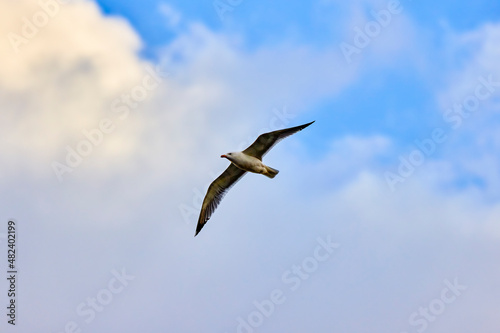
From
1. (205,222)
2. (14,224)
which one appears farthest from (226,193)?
(14,224)

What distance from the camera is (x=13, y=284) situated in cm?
2802

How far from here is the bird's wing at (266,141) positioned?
2519 cm

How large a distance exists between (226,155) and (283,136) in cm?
237

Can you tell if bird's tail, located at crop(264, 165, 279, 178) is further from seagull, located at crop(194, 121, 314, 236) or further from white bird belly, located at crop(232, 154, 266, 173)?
white bird belly, located at crop(232, 154, 266, 173)

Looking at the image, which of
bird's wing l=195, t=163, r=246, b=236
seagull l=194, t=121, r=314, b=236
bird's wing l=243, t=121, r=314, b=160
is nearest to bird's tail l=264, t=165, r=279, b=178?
seagull l=194, t=121, r=314, b=236

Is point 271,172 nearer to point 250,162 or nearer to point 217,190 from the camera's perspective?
point 250,162

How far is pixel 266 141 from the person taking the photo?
84.1ft

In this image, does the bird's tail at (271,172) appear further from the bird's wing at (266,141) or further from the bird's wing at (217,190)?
the bird's wing at (217,190)

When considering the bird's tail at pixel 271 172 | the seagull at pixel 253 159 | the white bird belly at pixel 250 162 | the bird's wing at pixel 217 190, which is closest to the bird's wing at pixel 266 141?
the seagull at pixel 253 159

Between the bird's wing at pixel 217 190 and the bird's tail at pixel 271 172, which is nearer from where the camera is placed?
the bird's tail at pixel 271 172

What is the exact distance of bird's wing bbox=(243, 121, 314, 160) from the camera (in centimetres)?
2519

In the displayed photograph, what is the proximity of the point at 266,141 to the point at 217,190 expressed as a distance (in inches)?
156

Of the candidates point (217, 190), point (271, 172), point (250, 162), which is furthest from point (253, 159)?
point (217, 190)

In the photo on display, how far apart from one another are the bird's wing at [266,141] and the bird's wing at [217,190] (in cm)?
187
